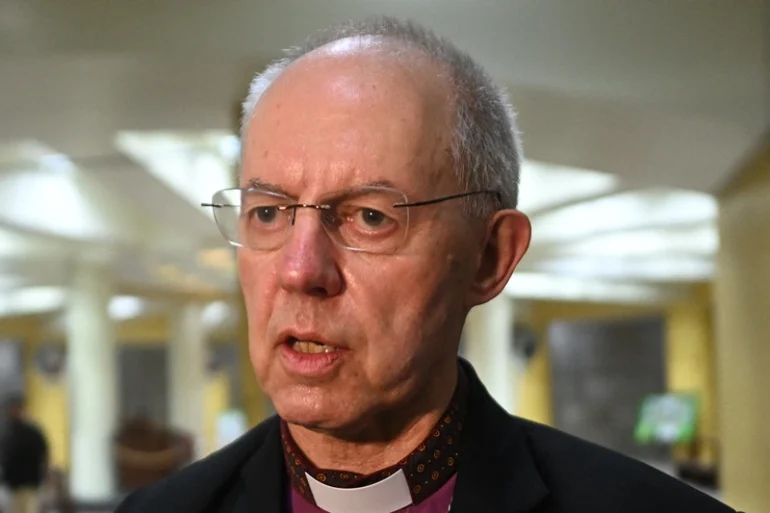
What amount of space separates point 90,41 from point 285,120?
1396mm

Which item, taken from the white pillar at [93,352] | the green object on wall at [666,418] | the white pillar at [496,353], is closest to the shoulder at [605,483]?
the white pillar at [496,353]

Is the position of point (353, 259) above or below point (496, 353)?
above

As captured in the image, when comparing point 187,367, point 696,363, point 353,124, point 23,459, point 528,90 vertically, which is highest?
point 528,90

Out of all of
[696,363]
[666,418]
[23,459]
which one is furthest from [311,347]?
[23,459]

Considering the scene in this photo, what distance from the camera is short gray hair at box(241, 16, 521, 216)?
110 centimetres

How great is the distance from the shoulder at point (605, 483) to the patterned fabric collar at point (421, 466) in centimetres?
12

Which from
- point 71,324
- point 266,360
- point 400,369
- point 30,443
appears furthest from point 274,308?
point 71,324

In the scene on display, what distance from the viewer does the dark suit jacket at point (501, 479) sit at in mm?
1089

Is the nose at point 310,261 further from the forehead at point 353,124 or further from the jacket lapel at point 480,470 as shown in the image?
the jacket lapel at point 480,470

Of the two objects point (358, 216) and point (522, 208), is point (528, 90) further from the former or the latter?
point (358, 216)

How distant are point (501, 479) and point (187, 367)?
15.7ft

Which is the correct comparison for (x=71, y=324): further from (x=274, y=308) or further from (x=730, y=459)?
(x=274, y=308)

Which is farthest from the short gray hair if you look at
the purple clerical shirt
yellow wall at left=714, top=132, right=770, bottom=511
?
yellow wall at left=714, top=132, right=770, bottom=511

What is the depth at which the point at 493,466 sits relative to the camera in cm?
110
